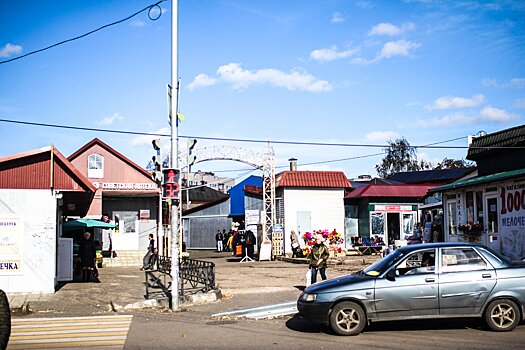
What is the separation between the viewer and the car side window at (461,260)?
10547 mm

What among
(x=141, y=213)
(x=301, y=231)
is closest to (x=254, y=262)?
(x=301, y=231)

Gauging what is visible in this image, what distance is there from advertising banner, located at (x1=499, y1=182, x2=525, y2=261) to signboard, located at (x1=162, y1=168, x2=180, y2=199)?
10.7 meters

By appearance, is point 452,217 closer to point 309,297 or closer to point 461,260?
point 461,260

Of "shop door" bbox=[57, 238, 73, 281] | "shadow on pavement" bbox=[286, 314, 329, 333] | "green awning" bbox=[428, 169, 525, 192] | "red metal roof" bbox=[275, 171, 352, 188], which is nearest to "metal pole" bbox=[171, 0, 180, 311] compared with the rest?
"shadow on pavement" bbox=[286, 314, 329, 333]

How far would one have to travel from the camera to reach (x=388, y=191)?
37.9 metres

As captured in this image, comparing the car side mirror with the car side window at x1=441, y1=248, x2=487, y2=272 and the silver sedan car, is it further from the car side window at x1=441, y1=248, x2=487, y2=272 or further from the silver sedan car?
the car side window at x1=441, y1=248, x2=487, y2=272

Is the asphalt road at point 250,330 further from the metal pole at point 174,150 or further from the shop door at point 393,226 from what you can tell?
the shop door at point 393,226

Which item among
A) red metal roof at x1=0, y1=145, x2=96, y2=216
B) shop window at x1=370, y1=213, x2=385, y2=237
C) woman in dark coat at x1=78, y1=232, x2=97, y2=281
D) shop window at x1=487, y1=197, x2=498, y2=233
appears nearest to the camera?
red metal roof at x1=0, y1=145, x2=96, y2=216

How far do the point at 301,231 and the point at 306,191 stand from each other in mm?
2436

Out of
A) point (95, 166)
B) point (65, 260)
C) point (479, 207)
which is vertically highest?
point (95, 166)

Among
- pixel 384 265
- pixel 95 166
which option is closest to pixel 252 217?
pixel 95 166

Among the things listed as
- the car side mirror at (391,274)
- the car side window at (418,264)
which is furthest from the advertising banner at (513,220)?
the car side mirror at (391,274)

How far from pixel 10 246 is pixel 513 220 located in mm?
15360

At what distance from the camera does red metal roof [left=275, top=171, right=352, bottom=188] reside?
35562 mm
